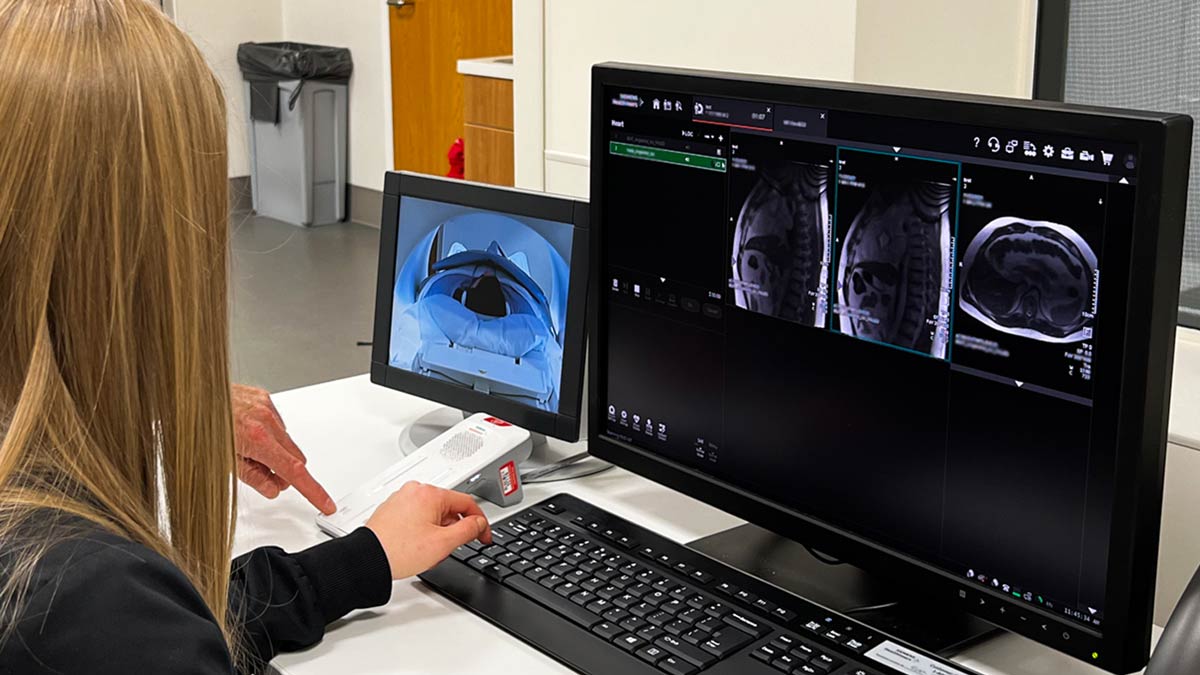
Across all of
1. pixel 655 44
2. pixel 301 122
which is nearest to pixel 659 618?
pixel 655 44

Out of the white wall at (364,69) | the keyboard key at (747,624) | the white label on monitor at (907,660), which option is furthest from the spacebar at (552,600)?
the white wall at (364,69)

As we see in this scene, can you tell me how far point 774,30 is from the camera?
1.95m

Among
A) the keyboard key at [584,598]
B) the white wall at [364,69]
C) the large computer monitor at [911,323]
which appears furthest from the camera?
the white wall at [364,69]

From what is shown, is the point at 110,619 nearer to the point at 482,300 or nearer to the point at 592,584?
the point at 592,584

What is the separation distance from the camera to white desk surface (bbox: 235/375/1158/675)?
998 mm

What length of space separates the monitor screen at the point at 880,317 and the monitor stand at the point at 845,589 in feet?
0.23

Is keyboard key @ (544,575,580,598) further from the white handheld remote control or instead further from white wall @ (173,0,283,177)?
white wall @ (173,0,283,177)

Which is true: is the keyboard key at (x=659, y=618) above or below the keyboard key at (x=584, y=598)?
above

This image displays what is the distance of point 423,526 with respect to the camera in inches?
44.9

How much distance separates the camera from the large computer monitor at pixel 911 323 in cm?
84

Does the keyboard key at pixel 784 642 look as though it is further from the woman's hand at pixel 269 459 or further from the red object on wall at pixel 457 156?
the red object on wall at pixel 457 156

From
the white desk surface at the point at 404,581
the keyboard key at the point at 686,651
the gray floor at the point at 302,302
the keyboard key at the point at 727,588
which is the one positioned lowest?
the gray floor at the point at 302,302

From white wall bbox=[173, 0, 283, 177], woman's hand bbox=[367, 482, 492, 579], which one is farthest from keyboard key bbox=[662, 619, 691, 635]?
white wall bbox=[173, 0, 283, 177]

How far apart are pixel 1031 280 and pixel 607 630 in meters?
0.41
